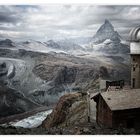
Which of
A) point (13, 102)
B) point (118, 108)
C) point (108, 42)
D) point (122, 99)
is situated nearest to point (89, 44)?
point (108, 42)

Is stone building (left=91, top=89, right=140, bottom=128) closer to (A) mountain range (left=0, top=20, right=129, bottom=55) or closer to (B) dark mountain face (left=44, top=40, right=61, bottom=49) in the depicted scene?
(A) mountain range (left=0, top=20, right=129, bottom=55)

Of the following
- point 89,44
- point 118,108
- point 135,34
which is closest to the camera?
point 118,108

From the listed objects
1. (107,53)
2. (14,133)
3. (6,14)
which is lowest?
(14,133)

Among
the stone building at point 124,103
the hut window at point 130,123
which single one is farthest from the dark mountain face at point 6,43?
the hut window at point 130,123

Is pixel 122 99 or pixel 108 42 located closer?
pixel 122 99

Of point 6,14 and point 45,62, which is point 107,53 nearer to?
point 45,62

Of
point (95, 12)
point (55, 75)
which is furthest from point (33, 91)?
point (95, 12)

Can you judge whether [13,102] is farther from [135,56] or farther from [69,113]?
[135,56]
